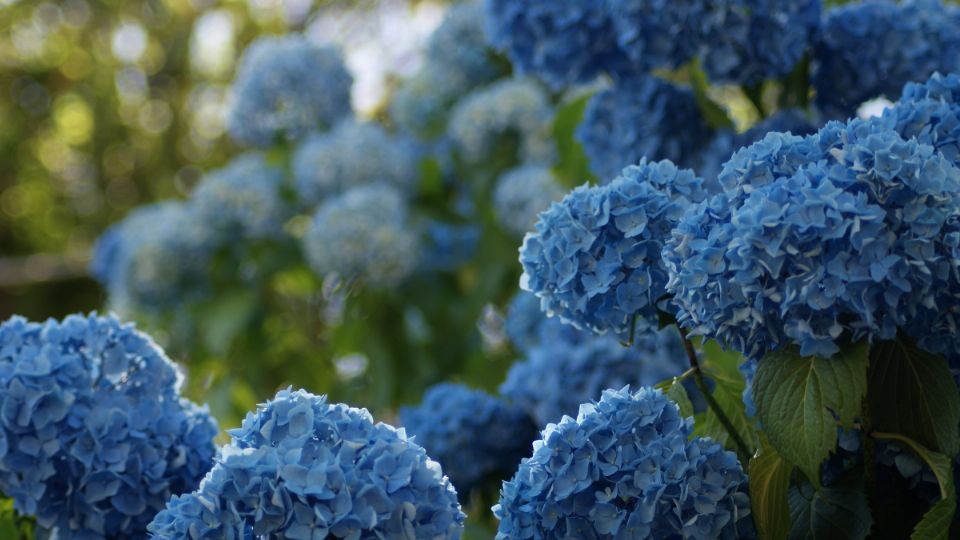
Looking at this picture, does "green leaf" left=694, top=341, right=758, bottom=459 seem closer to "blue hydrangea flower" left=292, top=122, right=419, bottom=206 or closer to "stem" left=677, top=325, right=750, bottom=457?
"stem" left=677, top=325, right=750, bottom=457

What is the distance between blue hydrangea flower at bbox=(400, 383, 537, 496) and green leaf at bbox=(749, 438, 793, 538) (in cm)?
54

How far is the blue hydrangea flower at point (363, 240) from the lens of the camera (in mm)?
1855

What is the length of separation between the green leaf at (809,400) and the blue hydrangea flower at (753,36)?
443mm

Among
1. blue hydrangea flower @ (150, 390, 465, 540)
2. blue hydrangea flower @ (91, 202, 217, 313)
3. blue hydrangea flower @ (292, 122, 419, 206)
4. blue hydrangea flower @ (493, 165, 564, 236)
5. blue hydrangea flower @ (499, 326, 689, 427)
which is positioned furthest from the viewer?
blue hydrangea flower @ (91, 202, 217, 313)

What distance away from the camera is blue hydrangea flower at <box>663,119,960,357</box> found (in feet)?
2.28

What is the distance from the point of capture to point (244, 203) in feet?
6.56

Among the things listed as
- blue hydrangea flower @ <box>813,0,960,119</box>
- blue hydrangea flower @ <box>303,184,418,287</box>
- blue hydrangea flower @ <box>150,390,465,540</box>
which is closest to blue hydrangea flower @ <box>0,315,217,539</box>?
blue hydrangea flower @ <box>150,390,465,540</box>

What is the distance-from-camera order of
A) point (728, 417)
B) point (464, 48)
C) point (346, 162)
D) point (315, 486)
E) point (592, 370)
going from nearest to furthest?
1. point (315, 486)
2. point (728, 417)
3. point (592, 370)
4. point (346, 162)
5. point (464, 48)

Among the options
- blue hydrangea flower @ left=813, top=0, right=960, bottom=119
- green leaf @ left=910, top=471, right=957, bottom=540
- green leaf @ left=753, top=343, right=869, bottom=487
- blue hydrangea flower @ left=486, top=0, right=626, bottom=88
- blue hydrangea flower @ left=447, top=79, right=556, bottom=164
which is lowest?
green leaf @ left=910, top=471, right=957, bottom=540

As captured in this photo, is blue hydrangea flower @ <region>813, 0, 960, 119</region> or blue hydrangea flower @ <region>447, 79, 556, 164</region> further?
blue hydrangea flower @ <region>447, 79, 556, 164</region>

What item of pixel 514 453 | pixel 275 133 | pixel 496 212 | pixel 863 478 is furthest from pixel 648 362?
pixel 275 133

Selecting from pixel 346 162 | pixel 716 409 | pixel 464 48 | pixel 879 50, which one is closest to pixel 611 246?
pixel 716 409

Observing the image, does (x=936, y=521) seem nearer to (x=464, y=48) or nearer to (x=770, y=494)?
(x=770, y=494)

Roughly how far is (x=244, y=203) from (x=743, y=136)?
42.1 inches
